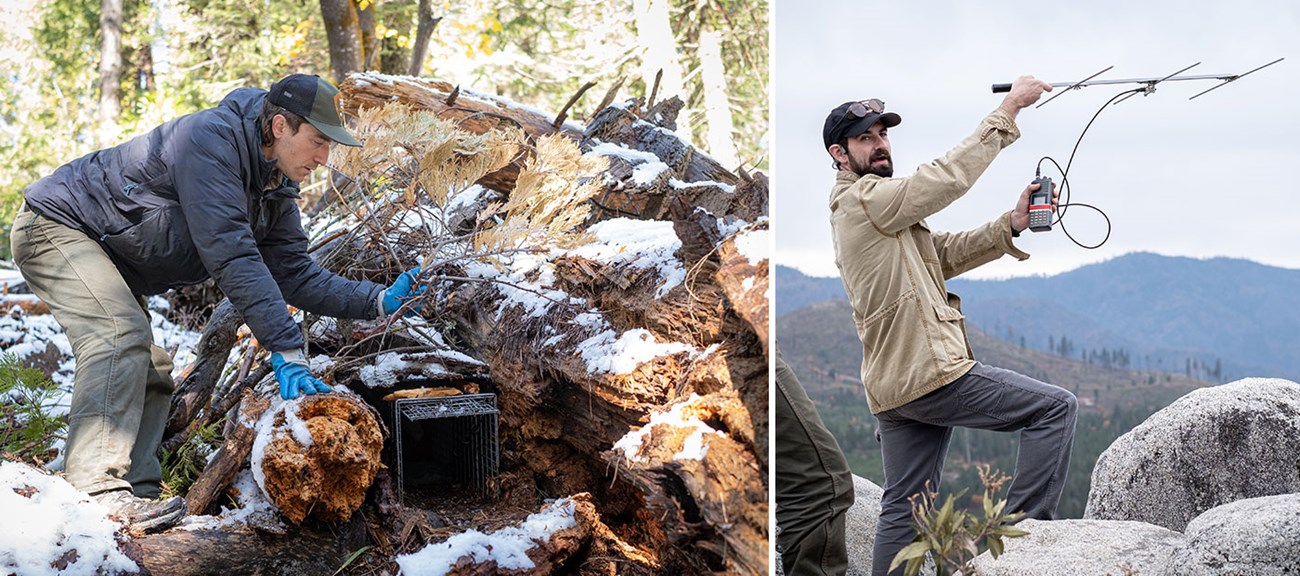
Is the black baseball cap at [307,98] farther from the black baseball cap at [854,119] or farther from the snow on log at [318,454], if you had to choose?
the black baseball cap at [854,119]

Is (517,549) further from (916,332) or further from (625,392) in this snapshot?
(916,332)

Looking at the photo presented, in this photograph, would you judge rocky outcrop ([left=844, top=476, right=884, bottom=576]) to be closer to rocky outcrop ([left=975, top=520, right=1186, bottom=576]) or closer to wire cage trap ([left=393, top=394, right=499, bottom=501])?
rocky outcrop ([left=975, top=520, right=1186, bottom=576])

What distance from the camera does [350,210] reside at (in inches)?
107

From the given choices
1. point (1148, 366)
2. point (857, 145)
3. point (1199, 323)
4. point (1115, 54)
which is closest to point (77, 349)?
point (857, 145)

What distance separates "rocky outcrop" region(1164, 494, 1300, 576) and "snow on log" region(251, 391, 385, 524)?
1.67 m

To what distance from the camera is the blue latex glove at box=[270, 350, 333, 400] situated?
223cm

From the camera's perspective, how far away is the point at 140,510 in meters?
2.23

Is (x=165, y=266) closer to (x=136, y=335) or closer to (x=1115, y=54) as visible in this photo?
(x=136, y=335)

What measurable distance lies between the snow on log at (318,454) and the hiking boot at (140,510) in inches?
9.9

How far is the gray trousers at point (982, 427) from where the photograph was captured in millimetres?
2246

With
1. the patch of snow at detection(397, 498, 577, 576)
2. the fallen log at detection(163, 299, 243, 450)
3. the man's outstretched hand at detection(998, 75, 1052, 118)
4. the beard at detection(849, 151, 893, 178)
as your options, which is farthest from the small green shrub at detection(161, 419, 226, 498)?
the man's outstretched hand at detection(998, 75, 1052, 118)

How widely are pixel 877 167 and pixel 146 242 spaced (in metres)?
1.64

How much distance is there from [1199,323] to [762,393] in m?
8.63

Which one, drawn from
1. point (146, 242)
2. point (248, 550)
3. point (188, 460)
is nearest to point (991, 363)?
point (188, 460)
